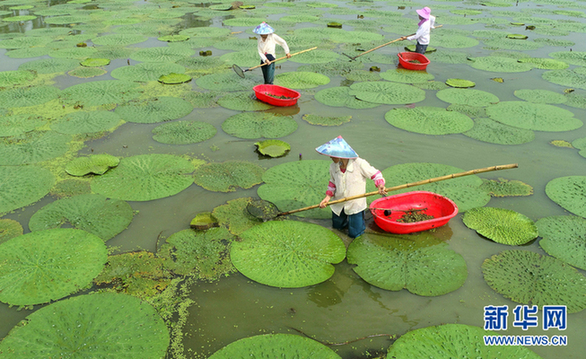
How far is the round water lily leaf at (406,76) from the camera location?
948 cm

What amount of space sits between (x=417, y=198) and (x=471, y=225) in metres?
0.74

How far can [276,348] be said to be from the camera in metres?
3.20

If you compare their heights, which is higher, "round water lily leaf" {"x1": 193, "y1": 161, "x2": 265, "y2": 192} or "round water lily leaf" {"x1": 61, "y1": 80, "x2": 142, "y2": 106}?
"round water lily leaf" {"x1": 61, "y1": 80, "x2": 142, "y2": 106}

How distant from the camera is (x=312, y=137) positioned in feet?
22.8

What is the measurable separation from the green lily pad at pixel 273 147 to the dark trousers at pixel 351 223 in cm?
204

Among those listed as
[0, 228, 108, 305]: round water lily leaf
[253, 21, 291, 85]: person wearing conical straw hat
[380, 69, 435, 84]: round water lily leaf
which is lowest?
[0, 228, 108, 305]: round water lily leaf

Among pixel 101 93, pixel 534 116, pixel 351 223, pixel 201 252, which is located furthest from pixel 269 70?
pixel 534 116

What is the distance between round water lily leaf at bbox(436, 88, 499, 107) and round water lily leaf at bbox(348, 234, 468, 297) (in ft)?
16.3

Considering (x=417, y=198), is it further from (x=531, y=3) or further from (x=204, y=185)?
(x=531, y=3)

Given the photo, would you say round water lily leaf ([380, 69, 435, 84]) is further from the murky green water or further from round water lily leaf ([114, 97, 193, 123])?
round water lily leaf ([114, 97, 193, 123])

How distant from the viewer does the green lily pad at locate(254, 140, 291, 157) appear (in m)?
6.30

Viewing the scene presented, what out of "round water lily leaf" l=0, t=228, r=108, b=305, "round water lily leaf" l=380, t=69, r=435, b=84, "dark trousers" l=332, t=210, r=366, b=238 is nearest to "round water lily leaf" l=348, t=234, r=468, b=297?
"dark trousers" l=332, t=210, r=366, b=238

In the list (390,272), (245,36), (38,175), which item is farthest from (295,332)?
(245,36)

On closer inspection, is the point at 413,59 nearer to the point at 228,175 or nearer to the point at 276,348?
the point at 228,175
